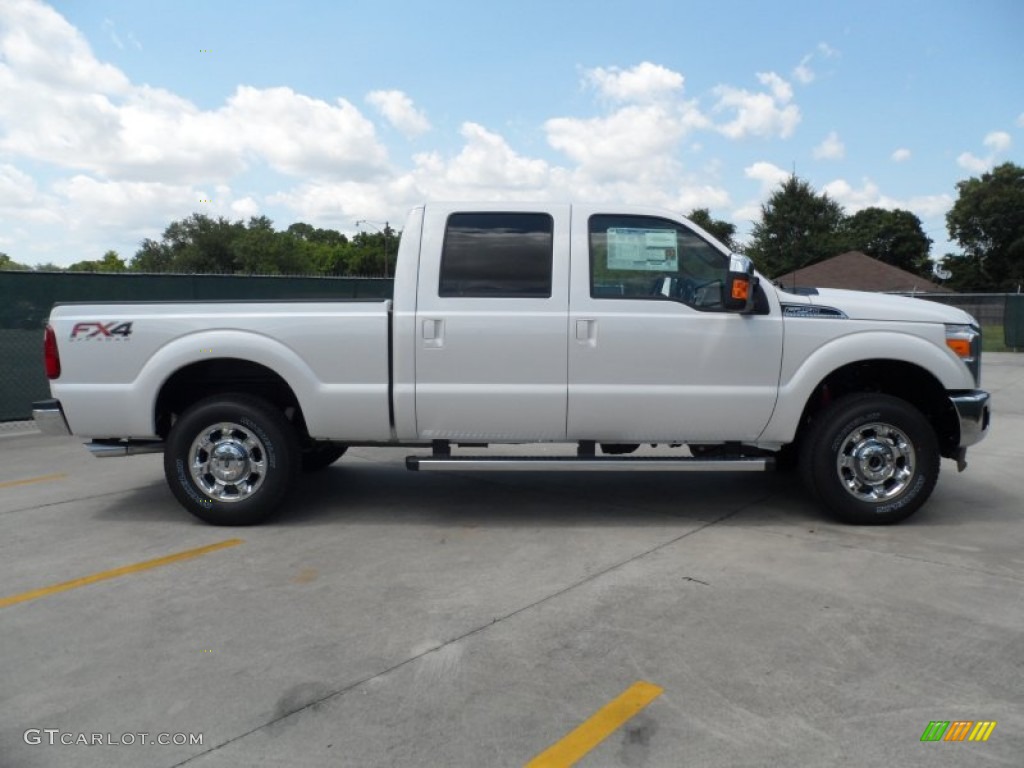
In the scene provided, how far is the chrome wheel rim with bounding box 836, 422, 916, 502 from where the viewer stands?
549 centimetres

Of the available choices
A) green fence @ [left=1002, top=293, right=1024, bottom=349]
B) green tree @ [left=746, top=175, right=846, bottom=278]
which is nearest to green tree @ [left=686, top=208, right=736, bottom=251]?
green tree @ [left=746, top=175, right=846, bottom=278]

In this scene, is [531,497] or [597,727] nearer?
[597,727]

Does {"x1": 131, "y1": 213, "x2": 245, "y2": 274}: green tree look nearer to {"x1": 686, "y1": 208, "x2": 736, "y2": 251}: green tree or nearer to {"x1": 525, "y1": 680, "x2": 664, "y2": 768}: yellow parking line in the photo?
{"x1": 686, "y1": 208, "x2": 736, "y2": 251}: green tree

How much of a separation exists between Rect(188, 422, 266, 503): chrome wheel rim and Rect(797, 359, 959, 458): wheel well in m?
3.81

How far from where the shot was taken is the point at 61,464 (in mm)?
8133

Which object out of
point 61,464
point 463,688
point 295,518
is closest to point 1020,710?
point 463,688

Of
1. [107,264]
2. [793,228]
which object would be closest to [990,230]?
[793,228]

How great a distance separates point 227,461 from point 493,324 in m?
2.05

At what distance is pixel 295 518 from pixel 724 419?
3.11 m

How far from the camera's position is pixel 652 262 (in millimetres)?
5543

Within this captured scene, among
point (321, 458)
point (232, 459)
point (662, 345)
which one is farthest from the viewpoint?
point (321, 458)

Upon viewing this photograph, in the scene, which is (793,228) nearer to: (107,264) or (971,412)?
(971,412)

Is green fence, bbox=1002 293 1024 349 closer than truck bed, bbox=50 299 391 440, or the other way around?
truck bed, bbox=50 299 391 440

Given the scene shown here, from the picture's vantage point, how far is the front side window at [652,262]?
549 cm
